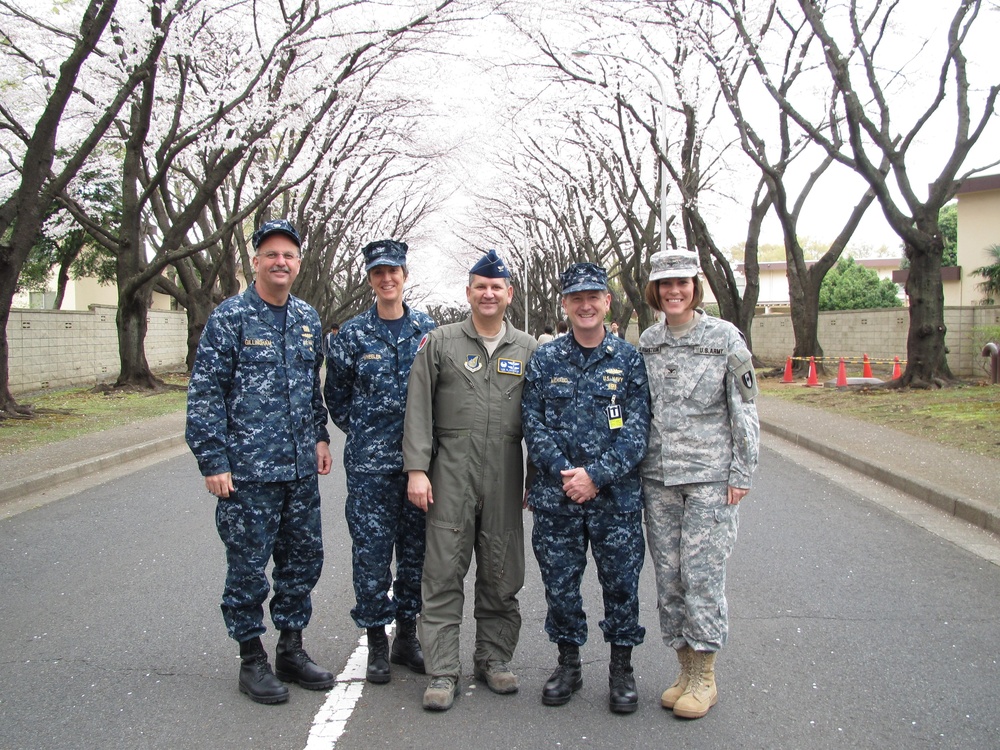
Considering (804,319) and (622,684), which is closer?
(622,684)

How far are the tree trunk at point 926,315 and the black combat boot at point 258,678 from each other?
52.8 ft

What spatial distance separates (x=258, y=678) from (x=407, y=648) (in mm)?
742

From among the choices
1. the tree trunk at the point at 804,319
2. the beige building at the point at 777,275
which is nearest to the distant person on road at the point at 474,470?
the tree trunk at the point at 804,319

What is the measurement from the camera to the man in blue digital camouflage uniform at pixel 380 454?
424 centimetres

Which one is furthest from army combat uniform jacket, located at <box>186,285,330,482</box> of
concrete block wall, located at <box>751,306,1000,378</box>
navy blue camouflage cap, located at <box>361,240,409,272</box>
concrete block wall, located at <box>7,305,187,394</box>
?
concrete block wall, located at <box>751,306,1000,378</box>

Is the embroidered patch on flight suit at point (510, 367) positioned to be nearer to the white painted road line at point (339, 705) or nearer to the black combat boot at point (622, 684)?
the black combat boot at point (622, 684)

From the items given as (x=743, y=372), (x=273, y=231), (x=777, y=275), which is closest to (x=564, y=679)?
(x=743, y=372)

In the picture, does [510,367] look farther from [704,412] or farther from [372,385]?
[704,412]

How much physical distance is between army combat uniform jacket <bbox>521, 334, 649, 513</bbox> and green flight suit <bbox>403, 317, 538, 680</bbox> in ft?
0.45

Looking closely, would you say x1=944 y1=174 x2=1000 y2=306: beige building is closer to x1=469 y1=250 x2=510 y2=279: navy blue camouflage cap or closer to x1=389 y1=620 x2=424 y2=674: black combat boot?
x1=469 y1=250 x2=510 y2=279: navy blue camouflage cap

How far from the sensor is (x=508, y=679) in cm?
407

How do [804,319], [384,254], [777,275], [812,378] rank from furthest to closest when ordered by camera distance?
1. [777,275]
2. [804,319]
3. [812,378]
4. [384,254]

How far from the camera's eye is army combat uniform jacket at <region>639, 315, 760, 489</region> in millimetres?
3906

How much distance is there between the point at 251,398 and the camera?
4.11 metres
